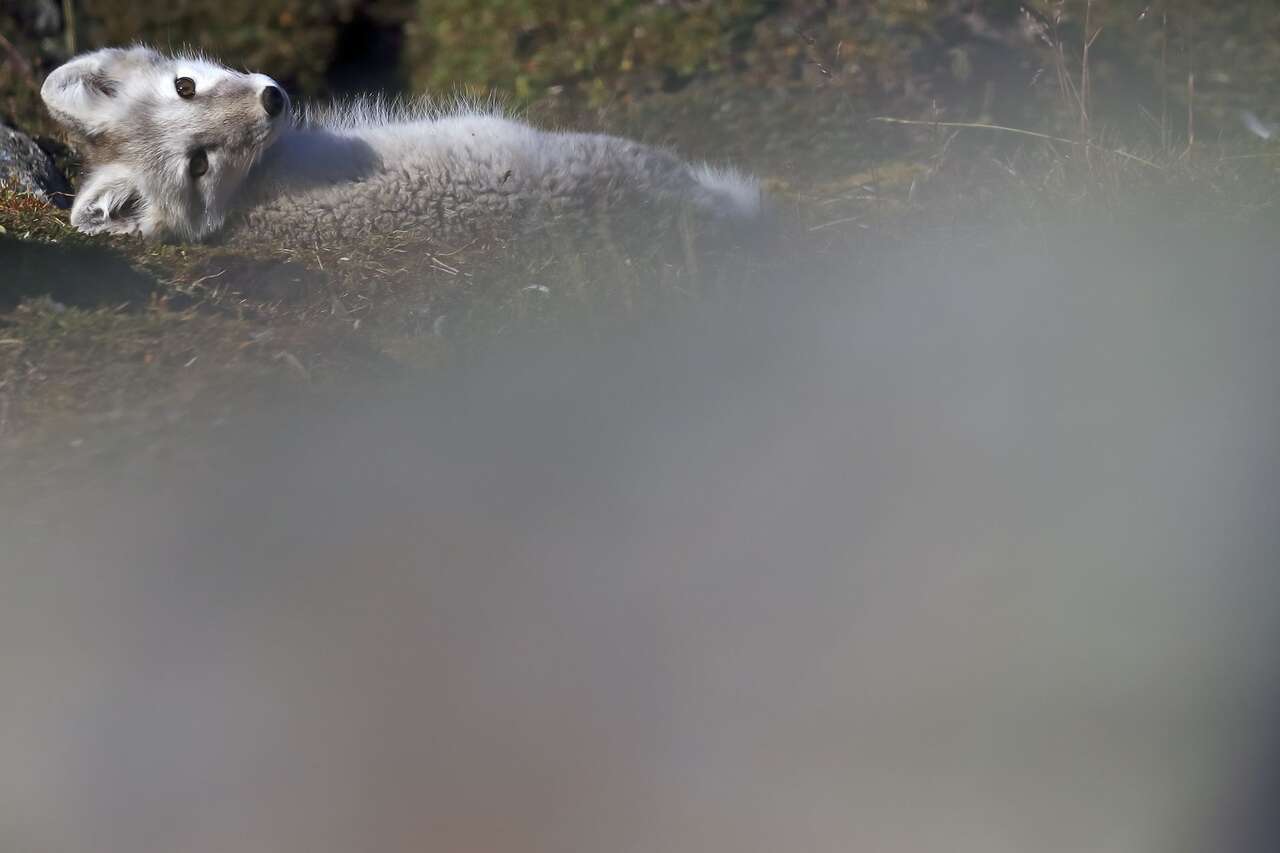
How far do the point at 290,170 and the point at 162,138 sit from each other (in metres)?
0.56

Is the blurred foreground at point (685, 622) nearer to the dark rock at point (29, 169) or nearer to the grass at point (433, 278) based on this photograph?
the grass at point (433, 278)

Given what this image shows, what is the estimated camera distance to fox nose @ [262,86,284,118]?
5152mm

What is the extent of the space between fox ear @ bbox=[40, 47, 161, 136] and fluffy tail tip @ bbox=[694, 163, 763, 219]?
8.41 feet

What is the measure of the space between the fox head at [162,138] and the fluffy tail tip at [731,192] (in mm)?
1867

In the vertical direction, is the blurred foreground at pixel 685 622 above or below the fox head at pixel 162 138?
below

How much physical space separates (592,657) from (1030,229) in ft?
8.86

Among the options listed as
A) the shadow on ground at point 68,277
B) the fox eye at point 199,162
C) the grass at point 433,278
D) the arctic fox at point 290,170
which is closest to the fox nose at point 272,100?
the arctic fox at point 290,170

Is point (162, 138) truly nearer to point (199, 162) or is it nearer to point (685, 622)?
point (199, 162)

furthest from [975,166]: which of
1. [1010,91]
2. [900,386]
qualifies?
[900,386]

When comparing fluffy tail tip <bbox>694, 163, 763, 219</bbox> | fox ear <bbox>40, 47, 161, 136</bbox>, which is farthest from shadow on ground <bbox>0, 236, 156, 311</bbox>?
fluffy tail tip <bbox>694, 163, 763, 219</bbox>

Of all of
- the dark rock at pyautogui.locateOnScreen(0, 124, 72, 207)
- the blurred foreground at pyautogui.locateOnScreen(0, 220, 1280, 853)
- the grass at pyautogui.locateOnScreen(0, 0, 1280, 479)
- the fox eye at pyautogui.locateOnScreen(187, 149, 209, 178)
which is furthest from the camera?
the dark rock at pyautogui.locateOnScreen(0, 124, 72, 207)

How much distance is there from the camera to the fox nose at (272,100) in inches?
203

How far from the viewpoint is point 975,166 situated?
569 centimetres

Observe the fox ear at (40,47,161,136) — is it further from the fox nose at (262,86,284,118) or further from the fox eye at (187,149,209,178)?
the fox nose at (262,86,284,118)
